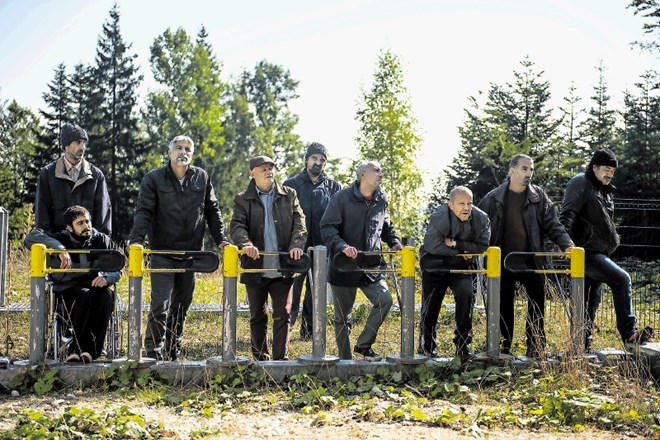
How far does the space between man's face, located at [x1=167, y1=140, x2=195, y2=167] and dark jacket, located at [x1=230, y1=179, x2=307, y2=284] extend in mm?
591

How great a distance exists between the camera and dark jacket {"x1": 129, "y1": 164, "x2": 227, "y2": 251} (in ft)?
26.0

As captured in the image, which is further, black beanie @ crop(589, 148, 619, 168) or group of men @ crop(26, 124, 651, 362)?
black beanie @ crop(589, 148, 619, 168)

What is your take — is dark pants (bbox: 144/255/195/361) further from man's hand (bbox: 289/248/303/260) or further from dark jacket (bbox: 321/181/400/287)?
dark jacket (bbox: 321/181/400/287)

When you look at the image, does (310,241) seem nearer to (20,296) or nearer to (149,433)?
(149,433)

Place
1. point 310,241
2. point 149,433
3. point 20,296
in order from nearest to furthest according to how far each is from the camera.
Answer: point 149,433
point 310,241
point 20,296

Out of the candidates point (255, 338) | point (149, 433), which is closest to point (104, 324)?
point (255, 338)

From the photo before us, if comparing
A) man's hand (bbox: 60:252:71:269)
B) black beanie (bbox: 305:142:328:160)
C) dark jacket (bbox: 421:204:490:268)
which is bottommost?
man's hand (bbox: 60:252:71:269)

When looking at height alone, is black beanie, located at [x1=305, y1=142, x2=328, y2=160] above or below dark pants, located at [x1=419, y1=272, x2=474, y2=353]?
above

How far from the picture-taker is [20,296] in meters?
14.1

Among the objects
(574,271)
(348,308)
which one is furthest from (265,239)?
(574,271)

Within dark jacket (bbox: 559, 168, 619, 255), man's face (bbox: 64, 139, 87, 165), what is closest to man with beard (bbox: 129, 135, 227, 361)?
man's face (bbox: 64, 139, 87, 165)

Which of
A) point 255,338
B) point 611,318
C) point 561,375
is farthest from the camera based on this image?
point 611,318

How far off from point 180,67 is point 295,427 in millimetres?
40470

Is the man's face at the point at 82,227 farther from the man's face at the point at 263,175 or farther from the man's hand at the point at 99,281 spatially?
the man's face at the point at 263,175
